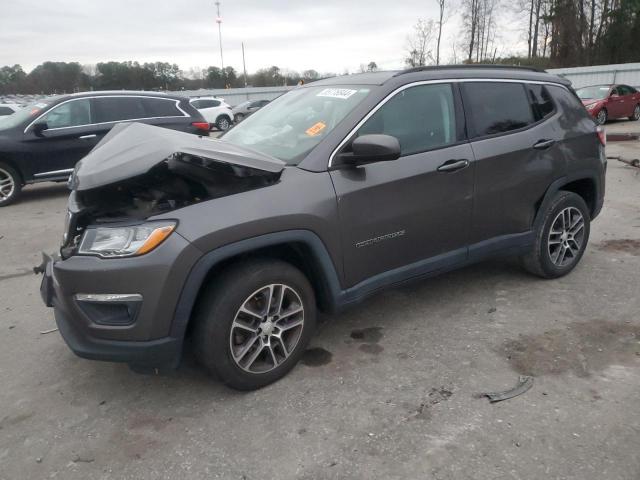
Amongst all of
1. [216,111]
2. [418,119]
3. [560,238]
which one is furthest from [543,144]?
[216,111]

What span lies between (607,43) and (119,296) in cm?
4466

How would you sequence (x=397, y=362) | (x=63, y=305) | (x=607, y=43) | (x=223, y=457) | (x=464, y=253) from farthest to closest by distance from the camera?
(x=607, y=43), (x=464, y=253), (x=397, y=362), (x=63, y=305), (x=223, y=457)

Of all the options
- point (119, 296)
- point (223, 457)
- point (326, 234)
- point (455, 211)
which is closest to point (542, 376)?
point (455, 211)

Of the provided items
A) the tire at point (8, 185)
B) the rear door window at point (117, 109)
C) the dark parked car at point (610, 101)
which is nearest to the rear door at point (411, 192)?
the rear door window at point (117, 109)

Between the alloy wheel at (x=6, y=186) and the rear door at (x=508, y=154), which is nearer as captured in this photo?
the rear door at (x=508, y=154)

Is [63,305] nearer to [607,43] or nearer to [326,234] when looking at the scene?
[326,234]

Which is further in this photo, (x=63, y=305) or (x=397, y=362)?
(x=397, y=362)

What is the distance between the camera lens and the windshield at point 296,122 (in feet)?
10.4

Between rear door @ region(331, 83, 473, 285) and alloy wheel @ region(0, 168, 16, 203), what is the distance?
714 centimetres

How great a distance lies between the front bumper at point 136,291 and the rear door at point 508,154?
2.21 metres

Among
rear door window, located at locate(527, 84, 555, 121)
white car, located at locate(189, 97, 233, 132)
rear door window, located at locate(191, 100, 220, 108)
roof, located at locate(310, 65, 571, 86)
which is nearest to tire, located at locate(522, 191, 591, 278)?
rear door window, located at locate(527, 84, 555, 121)

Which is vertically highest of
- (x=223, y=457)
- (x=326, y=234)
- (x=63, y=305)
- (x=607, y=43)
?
(x=607, y=43)

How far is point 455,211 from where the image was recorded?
3.49 m

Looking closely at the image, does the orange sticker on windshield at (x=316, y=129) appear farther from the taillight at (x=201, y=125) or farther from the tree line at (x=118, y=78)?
the tree line at (x=118, y=78)
